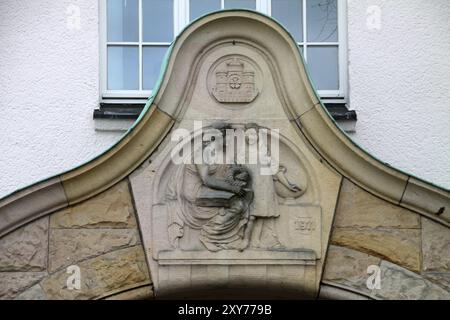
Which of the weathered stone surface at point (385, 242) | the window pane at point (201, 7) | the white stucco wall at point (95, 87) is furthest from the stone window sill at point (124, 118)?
the weathered stone surface at point (385, 242)

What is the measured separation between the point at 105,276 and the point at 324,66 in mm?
2872

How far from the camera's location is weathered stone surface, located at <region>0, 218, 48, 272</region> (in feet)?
24.3

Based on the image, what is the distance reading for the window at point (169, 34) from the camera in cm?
898

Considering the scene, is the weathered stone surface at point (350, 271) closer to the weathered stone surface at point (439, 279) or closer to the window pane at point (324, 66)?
the weathered stone surface at point (439, 279)

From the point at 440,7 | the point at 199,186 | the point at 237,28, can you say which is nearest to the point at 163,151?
the point at 199,186

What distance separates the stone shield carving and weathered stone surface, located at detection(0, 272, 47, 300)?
73.2 inches

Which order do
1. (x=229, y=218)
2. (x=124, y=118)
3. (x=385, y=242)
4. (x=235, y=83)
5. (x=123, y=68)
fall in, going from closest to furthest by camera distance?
(x=229, y=218)
(x=385, y=242)
(x=235, y=83)
(x=124, y=118)
(x=123, y=68)

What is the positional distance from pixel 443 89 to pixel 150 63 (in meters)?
2.52

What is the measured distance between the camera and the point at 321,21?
9070mm

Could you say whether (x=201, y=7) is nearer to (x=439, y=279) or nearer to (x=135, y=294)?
(x=135, y=294)

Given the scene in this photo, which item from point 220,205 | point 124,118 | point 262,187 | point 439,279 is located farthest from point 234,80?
point 439,279

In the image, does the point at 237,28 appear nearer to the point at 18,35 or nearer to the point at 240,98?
the point at 240,98

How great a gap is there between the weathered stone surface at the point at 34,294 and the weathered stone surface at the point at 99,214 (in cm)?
46

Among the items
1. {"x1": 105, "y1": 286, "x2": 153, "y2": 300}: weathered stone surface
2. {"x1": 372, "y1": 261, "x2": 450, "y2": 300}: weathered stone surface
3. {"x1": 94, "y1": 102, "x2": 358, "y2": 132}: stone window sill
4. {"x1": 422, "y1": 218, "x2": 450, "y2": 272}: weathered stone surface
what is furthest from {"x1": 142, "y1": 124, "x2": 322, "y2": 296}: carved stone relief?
{"x1": 94, "y1": 102, "x2": 358, "y2": 132}: stone window sill
